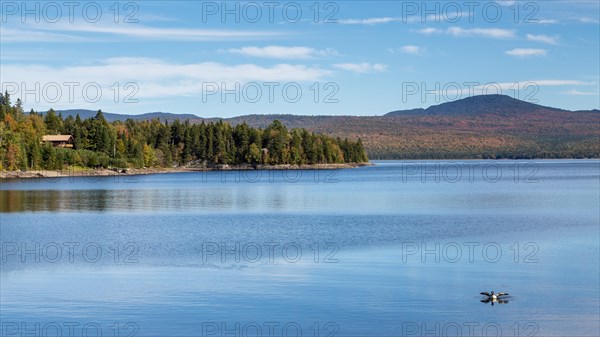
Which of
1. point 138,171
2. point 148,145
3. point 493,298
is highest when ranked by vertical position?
point 148,145

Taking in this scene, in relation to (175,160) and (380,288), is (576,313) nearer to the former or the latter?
(380,288)

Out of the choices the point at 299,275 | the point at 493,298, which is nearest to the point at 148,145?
the point at 299,275

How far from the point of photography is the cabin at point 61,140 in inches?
5076

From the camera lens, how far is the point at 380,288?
22281 mm

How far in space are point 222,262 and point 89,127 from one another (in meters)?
111

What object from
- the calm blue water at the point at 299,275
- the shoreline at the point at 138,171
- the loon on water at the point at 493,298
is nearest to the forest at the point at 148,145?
the shoreline at the point at 138,171

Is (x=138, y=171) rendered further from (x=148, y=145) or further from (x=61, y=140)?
(x=61, y=140)

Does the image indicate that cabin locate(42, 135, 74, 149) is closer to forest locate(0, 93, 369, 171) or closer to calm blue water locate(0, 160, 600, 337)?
forest locate(0, 93, 369, 171)

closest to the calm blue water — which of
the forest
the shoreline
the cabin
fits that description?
the shoreline

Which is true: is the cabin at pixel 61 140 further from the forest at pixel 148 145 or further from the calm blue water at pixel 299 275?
the calm blue water at pixel 299 275

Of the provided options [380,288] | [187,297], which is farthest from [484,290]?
[187,297]

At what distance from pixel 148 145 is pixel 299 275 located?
427 ft

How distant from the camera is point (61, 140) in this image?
5113 inches

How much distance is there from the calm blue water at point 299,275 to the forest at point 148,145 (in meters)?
70.8
